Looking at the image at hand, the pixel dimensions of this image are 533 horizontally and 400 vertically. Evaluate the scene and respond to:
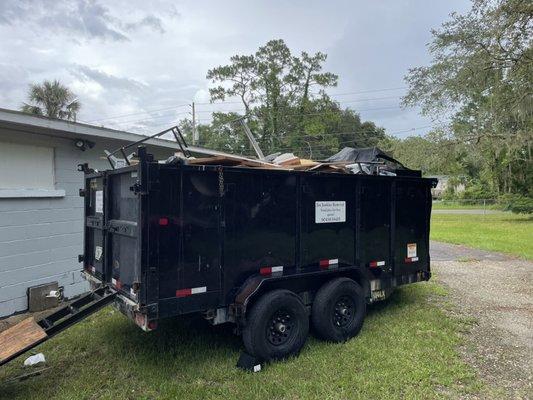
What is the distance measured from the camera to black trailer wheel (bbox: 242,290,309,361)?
415cm

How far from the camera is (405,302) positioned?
21.7 feet

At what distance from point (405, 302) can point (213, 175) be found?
4.25 metres

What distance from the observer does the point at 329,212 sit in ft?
16.2

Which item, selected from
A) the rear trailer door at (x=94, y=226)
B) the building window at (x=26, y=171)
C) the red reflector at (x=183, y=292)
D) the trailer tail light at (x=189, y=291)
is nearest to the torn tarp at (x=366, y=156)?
the trailer tail light at (x=189, y=291)

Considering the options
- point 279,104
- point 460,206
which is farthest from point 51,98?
point 460,206

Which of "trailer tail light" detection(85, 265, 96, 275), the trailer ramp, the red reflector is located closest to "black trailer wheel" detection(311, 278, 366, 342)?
the red reflector

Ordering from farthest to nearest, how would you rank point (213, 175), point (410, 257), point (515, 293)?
point (515, 293), point (410, 257), point (213, 175)

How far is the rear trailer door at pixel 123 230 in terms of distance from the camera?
3936 millimetres

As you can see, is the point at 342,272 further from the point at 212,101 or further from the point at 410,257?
the point at 212,101

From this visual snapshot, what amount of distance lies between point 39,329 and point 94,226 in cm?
137

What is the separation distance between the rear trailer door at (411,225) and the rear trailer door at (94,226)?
12.7 ft

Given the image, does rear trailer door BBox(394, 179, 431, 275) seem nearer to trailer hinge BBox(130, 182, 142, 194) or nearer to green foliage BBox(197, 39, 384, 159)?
trailer hinge BBox(130, 182, 142, 194)

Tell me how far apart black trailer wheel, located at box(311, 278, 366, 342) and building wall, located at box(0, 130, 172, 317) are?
15.2 feet

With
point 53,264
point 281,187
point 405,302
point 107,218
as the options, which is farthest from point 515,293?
point 53,264
